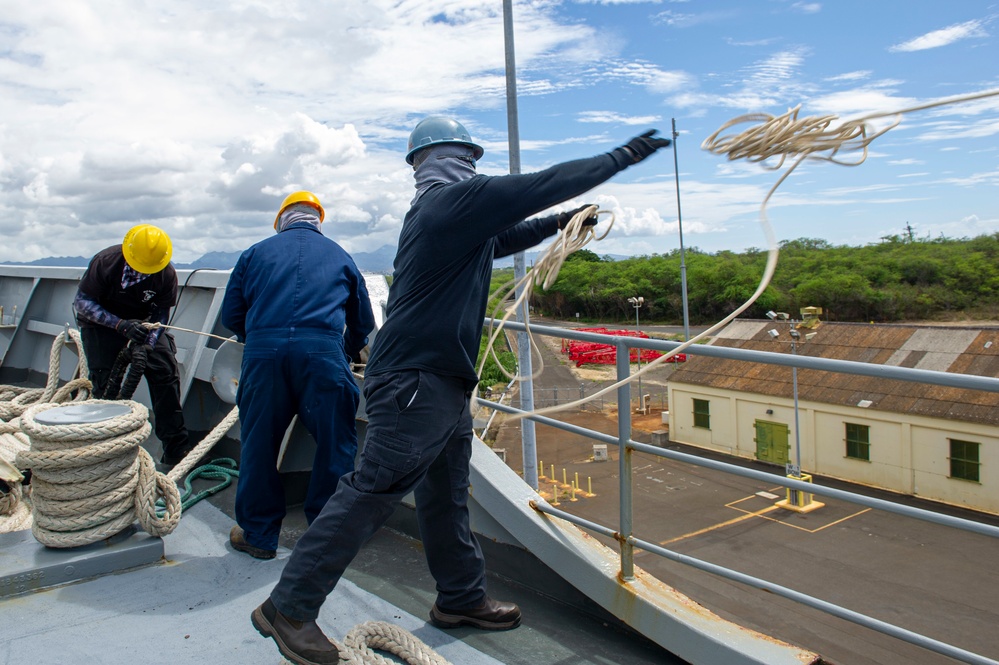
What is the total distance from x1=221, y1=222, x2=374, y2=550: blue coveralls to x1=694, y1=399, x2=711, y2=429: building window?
3021cm

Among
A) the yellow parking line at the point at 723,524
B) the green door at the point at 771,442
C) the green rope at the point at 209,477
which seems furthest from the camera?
the green door at the point at 771,442

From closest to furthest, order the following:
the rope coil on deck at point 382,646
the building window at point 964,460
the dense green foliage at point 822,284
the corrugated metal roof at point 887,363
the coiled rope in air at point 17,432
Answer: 1. the rope coil on deck at point 382,646
2. the coiled rope in air at point 17,432
3. the building window at point 964,460
4. the corrugated metal roof at point 887,363
5. the dense green foliage at point 822,284

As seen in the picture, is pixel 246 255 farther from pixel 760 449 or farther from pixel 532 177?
pixel 760 449

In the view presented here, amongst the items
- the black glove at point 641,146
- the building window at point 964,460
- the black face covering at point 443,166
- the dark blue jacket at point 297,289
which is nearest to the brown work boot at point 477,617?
the dark blue jacket at point 297,289

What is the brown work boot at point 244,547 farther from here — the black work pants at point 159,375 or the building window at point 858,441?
the building window at point 858,441

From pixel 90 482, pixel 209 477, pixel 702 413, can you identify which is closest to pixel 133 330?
pixel 209 477

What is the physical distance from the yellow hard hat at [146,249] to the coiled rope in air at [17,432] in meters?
0.76

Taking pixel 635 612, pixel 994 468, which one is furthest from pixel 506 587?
pixel 994 468

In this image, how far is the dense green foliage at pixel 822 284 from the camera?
194ft

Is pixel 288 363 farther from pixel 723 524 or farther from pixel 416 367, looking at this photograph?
pixel 723 524

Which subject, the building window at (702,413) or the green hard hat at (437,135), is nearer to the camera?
the green hard hat at (437,135)

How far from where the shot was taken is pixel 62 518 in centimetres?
286

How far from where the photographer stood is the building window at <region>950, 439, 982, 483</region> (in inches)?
856

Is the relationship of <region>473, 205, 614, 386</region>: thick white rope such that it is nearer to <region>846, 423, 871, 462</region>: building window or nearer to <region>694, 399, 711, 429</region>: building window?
<region>846, 423, 871, 462</region>: building window
